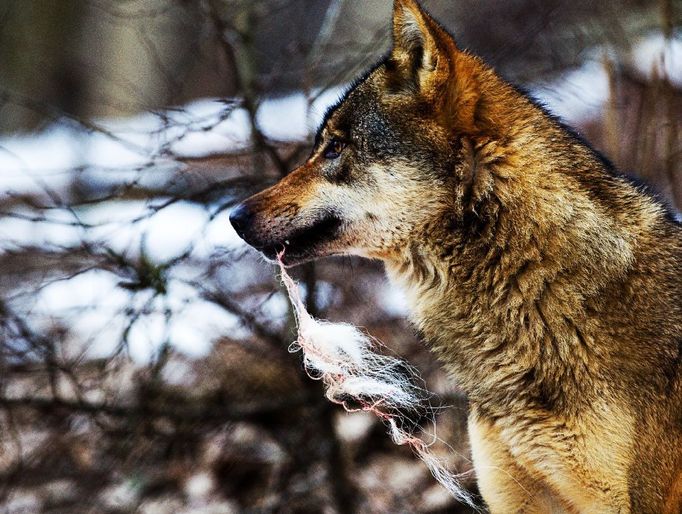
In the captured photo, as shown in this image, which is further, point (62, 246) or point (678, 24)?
point (678, 24)

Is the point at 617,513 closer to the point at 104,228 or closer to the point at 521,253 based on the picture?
the point at 521,253

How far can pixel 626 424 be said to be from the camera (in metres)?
2.80

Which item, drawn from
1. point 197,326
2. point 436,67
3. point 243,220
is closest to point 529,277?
point 436,67

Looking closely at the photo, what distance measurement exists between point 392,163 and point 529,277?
633mm

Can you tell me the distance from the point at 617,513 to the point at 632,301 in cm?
69

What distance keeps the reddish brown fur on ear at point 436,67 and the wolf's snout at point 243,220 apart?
2.47ft

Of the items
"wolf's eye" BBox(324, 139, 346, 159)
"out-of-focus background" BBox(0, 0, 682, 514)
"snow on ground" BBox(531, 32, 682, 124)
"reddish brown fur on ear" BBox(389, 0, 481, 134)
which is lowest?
"out-of-focus background" BBox(0, 0, 682, 514)

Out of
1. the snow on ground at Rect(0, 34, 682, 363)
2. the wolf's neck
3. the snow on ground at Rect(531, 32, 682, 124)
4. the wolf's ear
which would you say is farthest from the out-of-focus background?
the wolf's neck

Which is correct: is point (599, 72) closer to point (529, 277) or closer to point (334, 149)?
point (334, 149)

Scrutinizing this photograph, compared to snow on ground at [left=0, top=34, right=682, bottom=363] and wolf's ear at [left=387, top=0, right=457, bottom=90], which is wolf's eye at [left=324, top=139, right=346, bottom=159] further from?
snow on ground at [left=0, top=34, right=682, bottom=363]

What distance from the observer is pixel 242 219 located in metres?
3.25

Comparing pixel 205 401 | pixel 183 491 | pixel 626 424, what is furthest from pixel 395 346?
pixel 626 424

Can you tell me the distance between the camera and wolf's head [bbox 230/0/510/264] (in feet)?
10.3

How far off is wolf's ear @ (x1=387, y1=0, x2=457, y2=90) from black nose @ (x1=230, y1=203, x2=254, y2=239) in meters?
0.72
